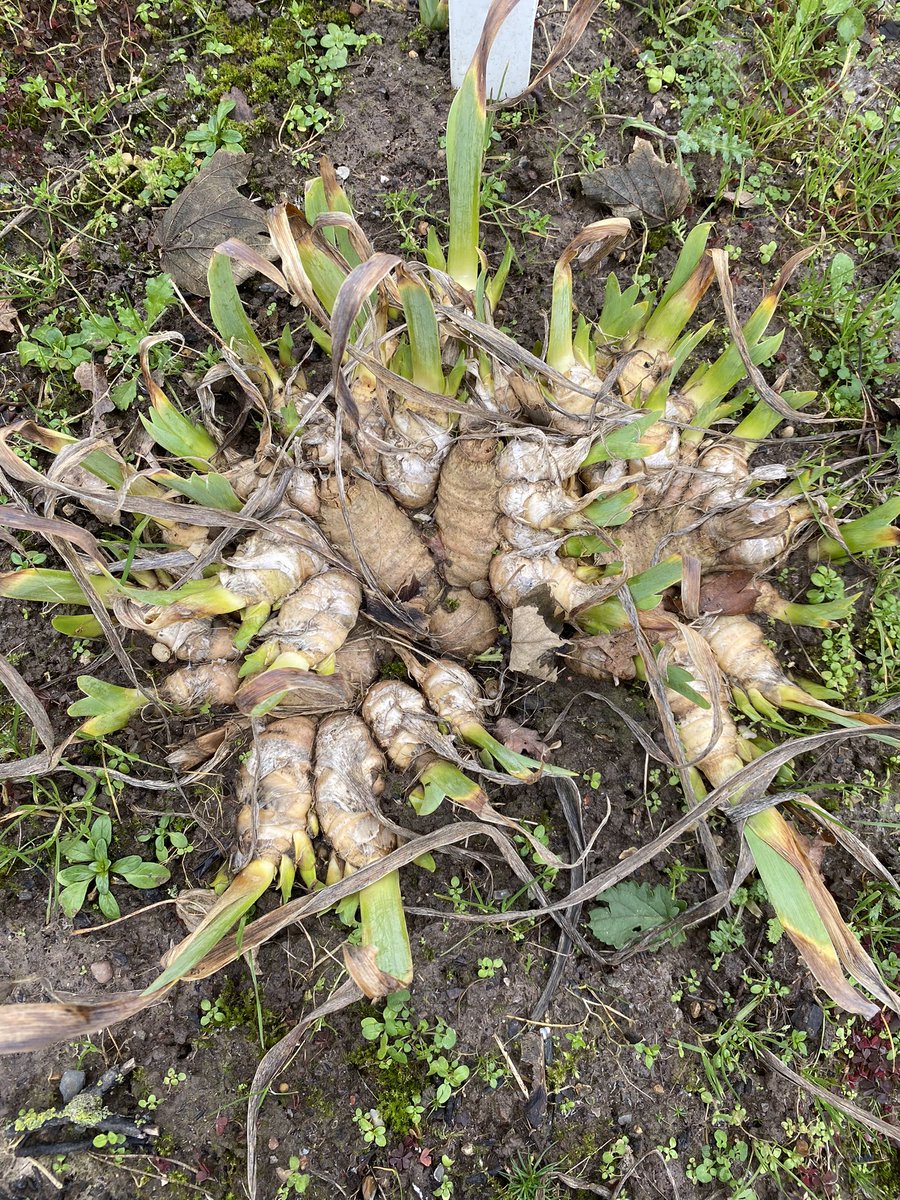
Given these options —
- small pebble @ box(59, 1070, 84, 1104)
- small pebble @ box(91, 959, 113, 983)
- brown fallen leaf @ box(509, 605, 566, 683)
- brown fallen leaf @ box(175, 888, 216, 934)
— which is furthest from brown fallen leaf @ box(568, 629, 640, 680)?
small pebble @ box(59, 1070, 84, 1104)

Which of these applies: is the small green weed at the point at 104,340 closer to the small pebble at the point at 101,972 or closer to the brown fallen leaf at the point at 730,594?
the small pebble at the point at 101,972

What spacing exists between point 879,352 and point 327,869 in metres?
1.96

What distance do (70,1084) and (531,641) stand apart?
1.36 metres

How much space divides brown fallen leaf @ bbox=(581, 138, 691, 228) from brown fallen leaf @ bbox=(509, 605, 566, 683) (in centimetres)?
116

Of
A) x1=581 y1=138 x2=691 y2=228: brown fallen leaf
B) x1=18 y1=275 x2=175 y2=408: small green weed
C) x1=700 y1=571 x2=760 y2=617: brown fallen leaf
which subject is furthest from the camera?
x1=581 y1=138 x2=691 y2=228: brown fallen leaf

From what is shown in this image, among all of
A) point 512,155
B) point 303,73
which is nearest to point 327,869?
point 512,155

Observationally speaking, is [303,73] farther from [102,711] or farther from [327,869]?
[327,869]

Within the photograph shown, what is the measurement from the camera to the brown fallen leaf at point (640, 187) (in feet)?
6.53

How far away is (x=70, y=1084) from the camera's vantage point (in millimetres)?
1553

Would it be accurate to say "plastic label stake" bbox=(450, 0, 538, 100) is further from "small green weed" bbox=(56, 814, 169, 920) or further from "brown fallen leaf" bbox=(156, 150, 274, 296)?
"small green weed" bbox=(56, 814, 169, 920)

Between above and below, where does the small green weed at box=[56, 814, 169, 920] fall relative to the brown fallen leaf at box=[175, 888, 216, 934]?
above

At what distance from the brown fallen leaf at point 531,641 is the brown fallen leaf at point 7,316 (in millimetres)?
1477

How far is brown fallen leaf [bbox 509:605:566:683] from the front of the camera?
5.42ft

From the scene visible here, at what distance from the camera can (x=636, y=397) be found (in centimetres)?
174
